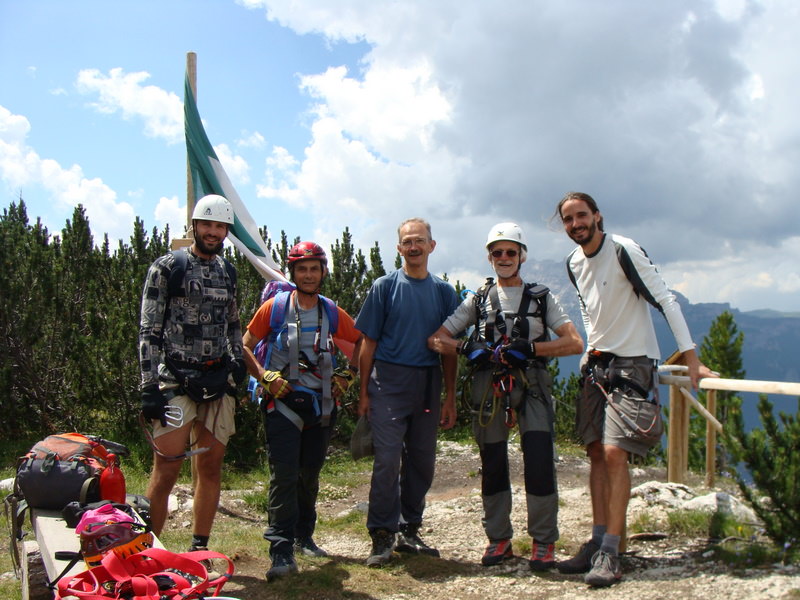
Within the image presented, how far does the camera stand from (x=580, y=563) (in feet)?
14.2

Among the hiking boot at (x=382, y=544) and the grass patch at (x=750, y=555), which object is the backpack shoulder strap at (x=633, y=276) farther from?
the hiking boot at (x=382, y=544)

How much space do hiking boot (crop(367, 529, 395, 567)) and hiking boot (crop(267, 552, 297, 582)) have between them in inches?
21.3

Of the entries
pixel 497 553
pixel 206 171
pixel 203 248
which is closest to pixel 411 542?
pixel 497 553

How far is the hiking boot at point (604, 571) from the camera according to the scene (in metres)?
3.98

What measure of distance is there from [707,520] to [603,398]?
4.17 ft

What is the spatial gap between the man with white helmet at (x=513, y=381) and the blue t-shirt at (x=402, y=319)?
0.50 feet

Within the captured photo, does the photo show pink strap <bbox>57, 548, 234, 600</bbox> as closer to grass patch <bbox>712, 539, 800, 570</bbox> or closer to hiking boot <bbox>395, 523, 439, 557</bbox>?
hiking boot <bbox>395, 523, 439, 557</bbox>

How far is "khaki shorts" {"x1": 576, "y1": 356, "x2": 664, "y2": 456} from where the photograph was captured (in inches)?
161

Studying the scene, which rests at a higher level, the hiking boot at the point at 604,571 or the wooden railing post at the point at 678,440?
the wooden railing post at the point at 678,440

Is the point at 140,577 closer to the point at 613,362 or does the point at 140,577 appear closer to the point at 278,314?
the point at 278,314

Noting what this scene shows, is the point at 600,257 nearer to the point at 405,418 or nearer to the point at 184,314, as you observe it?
the point at 405,418

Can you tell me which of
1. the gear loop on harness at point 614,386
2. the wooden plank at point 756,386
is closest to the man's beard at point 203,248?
the gear loop on harness at point 614,386

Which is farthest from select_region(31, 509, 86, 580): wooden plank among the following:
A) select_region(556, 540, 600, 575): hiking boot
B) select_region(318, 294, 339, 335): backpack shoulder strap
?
select_region(556, 540, 600, 575): hiking boot

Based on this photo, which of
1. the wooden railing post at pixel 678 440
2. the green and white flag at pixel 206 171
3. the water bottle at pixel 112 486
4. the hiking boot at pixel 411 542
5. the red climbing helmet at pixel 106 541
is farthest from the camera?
the green and white flag at pixel 206 171
